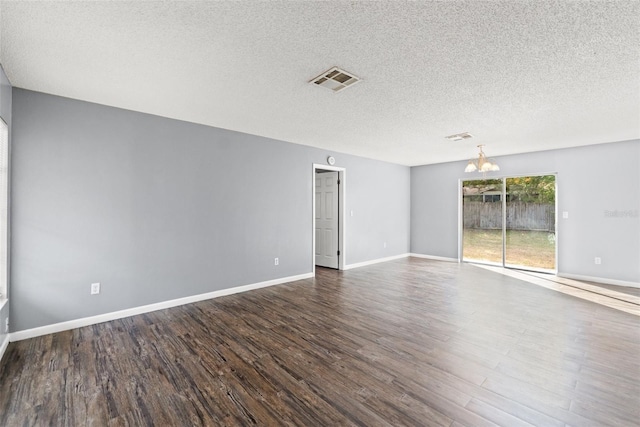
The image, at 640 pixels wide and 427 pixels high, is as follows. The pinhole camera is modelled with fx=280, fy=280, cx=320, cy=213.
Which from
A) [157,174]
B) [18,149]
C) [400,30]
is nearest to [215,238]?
[157,174]

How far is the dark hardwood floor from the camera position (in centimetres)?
182

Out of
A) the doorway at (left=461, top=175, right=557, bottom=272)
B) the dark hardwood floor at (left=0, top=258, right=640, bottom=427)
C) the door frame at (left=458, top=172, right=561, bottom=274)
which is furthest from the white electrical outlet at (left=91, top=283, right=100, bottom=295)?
the doorway at (left=461, top=175, right=557, bottom=272)

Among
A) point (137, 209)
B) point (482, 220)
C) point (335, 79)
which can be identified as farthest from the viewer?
point (482, 220)

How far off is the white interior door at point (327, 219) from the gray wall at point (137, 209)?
107 centimetres

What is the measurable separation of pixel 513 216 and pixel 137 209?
23.5 ft

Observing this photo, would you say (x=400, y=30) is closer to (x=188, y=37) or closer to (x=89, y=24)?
(x=188, y=37)

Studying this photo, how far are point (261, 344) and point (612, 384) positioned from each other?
2.85m

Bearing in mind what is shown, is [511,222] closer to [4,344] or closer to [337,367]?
[337,367]

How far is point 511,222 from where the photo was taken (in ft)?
20.6

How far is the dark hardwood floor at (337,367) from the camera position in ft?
5.98

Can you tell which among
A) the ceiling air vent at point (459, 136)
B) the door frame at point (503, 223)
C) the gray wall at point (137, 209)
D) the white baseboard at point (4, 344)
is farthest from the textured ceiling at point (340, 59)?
the white baseboard at point (4, 344)

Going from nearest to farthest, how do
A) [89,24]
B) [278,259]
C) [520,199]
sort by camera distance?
1. [89,24]
2. [278,259]
3. [520,199]

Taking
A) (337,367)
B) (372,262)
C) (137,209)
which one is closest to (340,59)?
(337,367)

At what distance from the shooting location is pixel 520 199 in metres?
6.17
